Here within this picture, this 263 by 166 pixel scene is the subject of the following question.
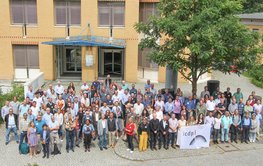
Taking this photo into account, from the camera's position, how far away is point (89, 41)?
77.9 feet

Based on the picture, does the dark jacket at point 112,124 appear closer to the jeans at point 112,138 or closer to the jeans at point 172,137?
the jeans at point 112,138

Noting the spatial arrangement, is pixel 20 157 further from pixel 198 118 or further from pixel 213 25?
pixel 213 25

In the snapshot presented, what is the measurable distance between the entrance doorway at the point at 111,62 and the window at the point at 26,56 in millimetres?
5114

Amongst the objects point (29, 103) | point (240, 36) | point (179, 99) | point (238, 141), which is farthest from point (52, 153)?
point (240, 36)

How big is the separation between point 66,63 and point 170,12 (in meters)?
13.7

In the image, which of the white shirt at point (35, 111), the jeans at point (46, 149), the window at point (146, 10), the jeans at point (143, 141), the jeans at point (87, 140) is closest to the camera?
the jeans at point (46, 149)

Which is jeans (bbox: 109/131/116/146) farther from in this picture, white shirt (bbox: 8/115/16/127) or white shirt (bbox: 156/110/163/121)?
white shirt (bbox: 8/115/16/127)

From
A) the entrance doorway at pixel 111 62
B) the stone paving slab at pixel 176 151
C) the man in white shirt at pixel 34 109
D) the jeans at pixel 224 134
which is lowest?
the stone paving slab at pixel 176 151

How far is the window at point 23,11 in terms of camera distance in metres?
25.4

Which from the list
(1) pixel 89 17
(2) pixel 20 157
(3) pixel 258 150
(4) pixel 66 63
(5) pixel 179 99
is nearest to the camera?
(2) pixel 20 157

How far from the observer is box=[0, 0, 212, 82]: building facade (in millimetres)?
25281

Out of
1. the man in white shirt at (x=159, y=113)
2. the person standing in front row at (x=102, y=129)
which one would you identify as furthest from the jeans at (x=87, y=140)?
the man in white shirt at (x=159, y=113)

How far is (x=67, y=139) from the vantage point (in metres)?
13.5

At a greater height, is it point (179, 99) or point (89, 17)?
point (89, 17)
